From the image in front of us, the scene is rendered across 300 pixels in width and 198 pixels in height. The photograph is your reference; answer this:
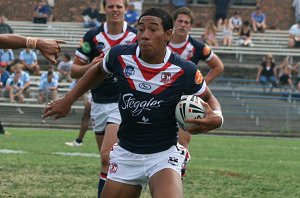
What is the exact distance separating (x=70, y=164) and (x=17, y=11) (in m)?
26.3

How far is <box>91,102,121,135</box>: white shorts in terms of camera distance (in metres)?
9.83

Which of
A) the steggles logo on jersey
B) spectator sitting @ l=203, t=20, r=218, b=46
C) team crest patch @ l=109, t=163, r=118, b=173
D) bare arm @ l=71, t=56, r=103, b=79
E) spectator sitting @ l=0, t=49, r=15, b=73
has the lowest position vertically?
spectator sitting @ l=0, t=49, r=15, b=73

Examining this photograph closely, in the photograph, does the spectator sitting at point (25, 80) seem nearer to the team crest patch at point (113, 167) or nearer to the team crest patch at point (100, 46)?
the team crest patch at point (100, 46)

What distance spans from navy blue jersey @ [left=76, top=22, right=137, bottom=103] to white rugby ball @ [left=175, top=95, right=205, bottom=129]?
2.94 meters

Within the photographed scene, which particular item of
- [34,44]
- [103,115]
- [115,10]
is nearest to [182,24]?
[115,10]

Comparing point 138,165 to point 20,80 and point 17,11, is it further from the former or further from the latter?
point 17,11

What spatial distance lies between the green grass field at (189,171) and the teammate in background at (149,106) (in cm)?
326

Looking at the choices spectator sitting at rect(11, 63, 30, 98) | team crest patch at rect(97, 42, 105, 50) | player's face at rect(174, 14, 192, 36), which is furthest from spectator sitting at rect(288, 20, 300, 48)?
team crest patch at rect(97, 42, 105, 50)

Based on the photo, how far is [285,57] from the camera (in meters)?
32.8

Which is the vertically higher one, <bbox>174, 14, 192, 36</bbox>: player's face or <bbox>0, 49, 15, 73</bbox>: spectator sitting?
<bbox>174, 14, 192, 36</bbox>: player's face

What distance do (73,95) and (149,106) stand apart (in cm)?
78

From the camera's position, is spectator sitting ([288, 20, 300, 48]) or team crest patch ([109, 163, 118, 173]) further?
spectator sitting ([288, 20, 300, 48])

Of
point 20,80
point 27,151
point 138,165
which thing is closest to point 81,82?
point 138,165

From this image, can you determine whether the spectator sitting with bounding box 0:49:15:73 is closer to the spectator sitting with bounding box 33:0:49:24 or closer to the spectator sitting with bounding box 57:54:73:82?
the spectator sitting with bounding box 57:54:73:82
